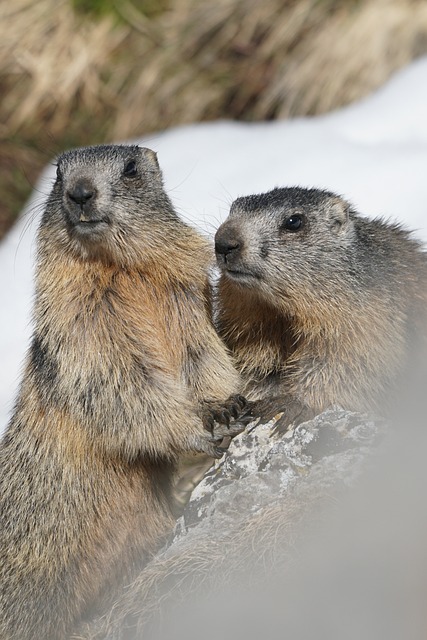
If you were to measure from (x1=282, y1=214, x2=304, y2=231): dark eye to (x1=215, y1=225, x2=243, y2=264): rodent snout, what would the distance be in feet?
1.56

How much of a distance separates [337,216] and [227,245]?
987 mm

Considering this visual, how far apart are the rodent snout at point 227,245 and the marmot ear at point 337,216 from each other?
0.84 metres

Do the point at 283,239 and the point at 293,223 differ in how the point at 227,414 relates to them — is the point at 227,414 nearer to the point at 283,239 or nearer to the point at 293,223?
the point at 283,239

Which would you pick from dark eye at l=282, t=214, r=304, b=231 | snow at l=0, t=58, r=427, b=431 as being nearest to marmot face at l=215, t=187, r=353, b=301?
dark eye at l=282, t=214, r=304, b=231

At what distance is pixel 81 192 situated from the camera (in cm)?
582

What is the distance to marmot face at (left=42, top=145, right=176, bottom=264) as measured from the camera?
588 centimetres

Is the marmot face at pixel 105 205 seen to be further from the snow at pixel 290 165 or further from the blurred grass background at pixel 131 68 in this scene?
the blurred grass background at pixel 131 68

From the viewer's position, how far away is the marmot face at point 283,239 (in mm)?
5977

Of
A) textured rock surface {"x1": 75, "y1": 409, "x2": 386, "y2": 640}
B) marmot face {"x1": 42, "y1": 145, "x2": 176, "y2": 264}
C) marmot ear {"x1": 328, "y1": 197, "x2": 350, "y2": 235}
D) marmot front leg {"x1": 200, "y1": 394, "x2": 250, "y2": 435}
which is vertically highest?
marmot face {"x1": 42, "y1": 145, "x2": 176, "y2": 264}

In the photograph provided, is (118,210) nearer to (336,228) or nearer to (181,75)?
(336,228)

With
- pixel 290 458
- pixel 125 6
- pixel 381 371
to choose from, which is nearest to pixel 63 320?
pixel 290 458

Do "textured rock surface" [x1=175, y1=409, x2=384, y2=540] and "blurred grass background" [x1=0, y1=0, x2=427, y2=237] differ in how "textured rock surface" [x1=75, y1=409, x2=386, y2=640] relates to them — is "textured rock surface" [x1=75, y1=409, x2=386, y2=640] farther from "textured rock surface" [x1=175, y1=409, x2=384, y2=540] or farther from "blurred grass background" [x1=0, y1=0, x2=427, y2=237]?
"blurred grass background" [x1=0, y1=0, x2=427, y2=237]

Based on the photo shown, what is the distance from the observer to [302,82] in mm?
13086

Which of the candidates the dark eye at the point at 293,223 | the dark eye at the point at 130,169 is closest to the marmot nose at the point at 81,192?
the dark eye at the point at 130,169
